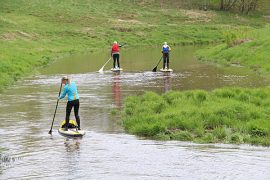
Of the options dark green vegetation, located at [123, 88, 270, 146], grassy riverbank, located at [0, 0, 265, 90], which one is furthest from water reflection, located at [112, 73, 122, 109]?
grassy riverbank, located at [0, 0, 265, 90]

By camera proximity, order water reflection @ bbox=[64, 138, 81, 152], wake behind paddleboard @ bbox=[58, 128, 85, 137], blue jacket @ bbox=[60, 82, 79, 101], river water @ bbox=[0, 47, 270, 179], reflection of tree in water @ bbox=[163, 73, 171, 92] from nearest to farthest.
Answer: river water @ bbox=[0, 47, 270, 179], water reflection @ bbox=[64, 138, 81, 152], wake behind paddleboard @ bbox=[58, 128, 85, 137], blue jacket @ bbox=[60, 82, 79, 101], reflection of tree in water @ bbox=[163, 73, 171, 92]

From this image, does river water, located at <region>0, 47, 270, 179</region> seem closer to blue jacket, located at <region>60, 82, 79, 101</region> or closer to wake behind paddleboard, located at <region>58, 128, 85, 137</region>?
wake behind paddleboard, located at <region>58, 128, 85, 137</region>

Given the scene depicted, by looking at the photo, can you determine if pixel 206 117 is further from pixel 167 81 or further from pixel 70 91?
pixel 167 81

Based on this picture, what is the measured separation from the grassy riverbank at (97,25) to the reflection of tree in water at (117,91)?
11637mm

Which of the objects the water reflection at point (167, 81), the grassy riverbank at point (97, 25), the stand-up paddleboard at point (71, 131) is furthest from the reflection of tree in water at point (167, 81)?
the grassy riverbank at point (97, 25)

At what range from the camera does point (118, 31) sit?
70.2 metres

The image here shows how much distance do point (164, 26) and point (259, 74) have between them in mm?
43088

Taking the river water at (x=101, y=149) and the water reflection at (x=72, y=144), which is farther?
the water reflection at (x=72, y=144)

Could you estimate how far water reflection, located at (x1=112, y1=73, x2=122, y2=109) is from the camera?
23.5 meters

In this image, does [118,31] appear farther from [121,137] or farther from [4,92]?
[121,137]

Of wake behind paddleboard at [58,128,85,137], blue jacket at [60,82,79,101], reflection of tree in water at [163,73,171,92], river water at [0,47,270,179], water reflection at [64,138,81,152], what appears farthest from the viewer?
reflection of tree in water at [163,73,171,92]

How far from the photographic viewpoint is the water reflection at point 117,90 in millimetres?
23500

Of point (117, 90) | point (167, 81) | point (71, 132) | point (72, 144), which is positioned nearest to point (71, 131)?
point (71, 132)

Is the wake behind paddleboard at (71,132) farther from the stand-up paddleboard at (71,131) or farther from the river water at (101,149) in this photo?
the river water at (101,149)
